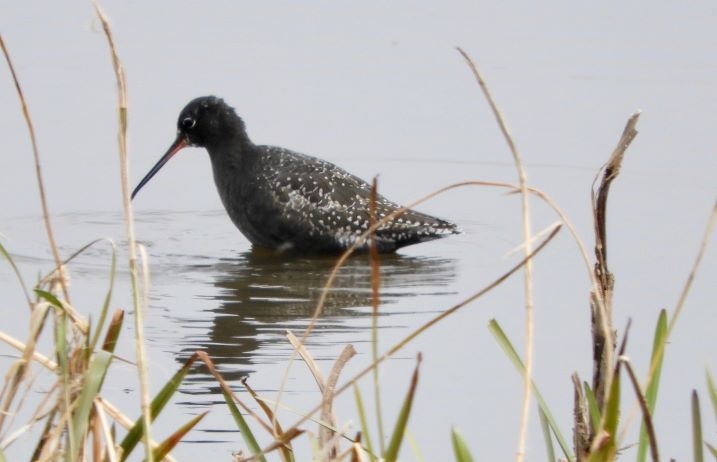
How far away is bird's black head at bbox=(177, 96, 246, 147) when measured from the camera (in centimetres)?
941

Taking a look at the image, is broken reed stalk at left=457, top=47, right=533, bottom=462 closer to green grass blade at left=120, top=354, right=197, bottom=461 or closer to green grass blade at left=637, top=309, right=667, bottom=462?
green grass blade at left=637, top=309, right=667, bottom=462

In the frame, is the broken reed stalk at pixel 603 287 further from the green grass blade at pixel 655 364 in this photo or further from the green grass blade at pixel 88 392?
the green grass blade at pixel 88 392

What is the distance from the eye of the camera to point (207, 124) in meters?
9.40

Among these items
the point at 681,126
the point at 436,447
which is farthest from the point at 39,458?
the point at 681,126

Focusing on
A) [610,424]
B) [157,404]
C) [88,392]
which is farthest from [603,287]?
[88,392]

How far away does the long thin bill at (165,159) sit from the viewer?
9.05m

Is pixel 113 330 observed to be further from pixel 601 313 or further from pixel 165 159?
pixel 165 159

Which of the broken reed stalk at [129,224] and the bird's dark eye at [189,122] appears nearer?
the broken reed stalk at [129,224]

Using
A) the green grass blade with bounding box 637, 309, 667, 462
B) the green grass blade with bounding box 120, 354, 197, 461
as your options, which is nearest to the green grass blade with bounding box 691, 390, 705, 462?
the green grass blade with bounding box 637, 309, 667, 462

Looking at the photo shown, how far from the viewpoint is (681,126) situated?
9.66 meters

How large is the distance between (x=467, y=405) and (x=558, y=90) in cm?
541

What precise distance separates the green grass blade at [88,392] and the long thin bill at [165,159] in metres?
5.85

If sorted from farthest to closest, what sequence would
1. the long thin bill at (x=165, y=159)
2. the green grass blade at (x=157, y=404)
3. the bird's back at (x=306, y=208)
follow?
the long thin bill at (x=165, y=159) → the bird's back at (x=306, y=208) → the green grass blade at (x=157, y=404)

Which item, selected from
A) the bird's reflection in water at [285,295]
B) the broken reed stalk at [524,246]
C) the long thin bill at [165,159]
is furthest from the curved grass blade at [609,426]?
the long thin bill at [165,159]
